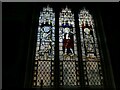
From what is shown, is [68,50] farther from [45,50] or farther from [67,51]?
[45,50]

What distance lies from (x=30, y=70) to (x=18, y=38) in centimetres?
122

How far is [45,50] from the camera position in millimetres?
7801

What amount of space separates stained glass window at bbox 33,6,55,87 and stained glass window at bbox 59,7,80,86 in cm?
25

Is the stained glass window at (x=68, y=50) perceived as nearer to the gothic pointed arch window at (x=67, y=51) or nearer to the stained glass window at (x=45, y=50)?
the gothic pointed arch window at (x=67, y=51)

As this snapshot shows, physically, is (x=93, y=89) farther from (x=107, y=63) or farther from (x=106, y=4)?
(x=106, y=4)

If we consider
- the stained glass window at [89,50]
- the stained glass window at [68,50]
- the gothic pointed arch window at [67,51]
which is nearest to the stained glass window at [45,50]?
the gothic pointed arch window at [67,51]

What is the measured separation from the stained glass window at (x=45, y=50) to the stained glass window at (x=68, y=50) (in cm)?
25

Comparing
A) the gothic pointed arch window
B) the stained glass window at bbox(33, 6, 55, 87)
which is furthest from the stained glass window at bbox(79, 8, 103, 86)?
the stained glass window at bbox(33, 6, 55, 87)

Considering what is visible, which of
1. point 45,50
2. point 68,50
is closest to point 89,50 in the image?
point 68,50

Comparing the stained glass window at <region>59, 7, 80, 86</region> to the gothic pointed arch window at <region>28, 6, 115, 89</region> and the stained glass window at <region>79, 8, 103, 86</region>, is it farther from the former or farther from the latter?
the stained glass window at <region>79, 8, 103, 86</region>

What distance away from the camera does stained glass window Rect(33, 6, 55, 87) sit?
7.12 metres

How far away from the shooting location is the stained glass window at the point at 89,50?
7148 mm

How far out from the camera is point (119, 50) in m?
7.66

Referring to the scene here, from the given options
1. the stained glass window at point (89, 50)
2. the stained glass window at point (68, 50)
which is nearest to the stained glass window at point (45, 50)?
the stained glass window at point (68, 50)
